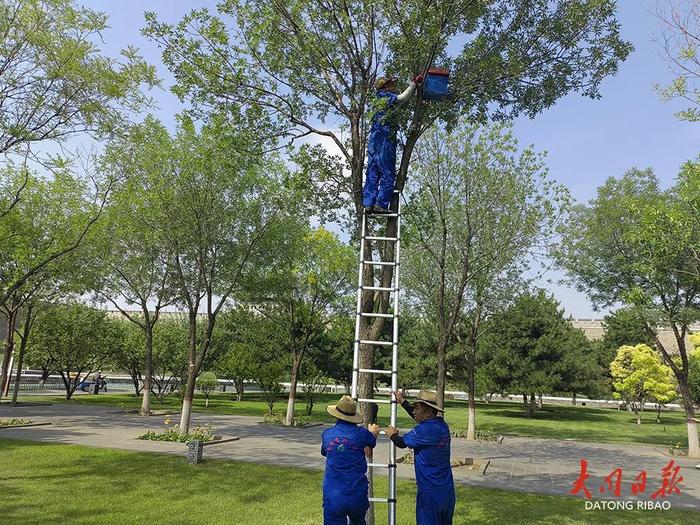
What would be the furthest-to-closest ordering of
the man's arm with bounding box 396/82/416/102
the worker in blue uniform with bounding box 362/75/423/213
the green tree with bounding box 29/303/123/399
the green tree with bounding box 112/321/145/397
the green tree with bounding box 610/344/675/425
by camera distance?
1. the green tree with bounding box 112/321/145/397
2. the green tree with bounding box 610/344/675/425
3. the green tree with bounding box 29/303/123/399
4. the worker in blue uniform with bounding box 362/75/423/213
5. the man's arm with bounding box 396/82/416/102

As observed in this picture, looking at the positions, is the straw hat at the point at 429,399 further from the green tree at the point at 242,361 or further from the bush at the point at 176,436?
the green tree at the point at 242,361

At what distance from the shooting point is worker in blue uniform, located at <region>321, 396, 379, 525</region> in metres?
5.36

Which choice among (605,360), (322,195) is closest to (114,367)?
(322,195)

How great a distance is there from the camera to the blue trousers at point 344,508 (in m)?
5.34

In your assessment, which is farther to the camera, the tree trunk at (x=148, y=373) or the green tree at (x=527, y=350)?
the green tree at (x=527, y=350)

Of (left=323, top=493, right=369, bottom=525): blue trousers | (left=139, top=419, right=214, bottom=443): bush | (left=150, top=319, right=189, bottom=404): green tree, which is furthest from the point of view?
(left=150, top=319, right=189, bottom=404): green tree

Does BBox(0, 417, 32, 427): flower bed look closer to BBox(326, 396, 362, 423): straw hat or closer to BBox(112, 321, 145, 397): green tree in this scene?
BBox(112, 321, 145, 397): green tree

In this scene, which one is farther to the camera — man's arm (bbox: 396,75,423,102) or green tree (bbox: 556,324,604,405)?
green tree (bbox: 556,324,604,405)

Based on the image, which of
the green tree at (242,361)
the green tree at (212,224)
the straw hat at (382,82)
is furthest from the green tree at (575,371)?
the straw hat at (382,82)

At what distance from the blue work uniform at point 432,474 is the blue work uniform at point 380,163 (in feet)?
10.1

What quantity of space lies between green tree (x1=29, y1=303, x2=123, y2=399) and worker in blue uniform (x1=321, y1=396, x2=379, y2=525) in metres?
29.1

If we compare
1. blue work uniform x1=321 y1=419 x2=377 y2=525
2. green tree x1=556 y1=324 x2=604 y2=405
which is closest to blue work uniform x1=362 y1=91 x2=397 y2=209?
blue work uniform x1=321 y1=419 x2=377 y2=525

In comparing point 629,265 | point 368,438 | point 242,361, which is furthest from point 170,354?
point 368,438

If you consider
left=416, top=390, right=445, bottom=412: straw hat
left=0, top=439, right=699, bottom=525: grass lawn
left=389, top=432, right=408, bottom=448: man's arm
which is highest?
left=416, top=390, right=445, bottom=412: straw hat
